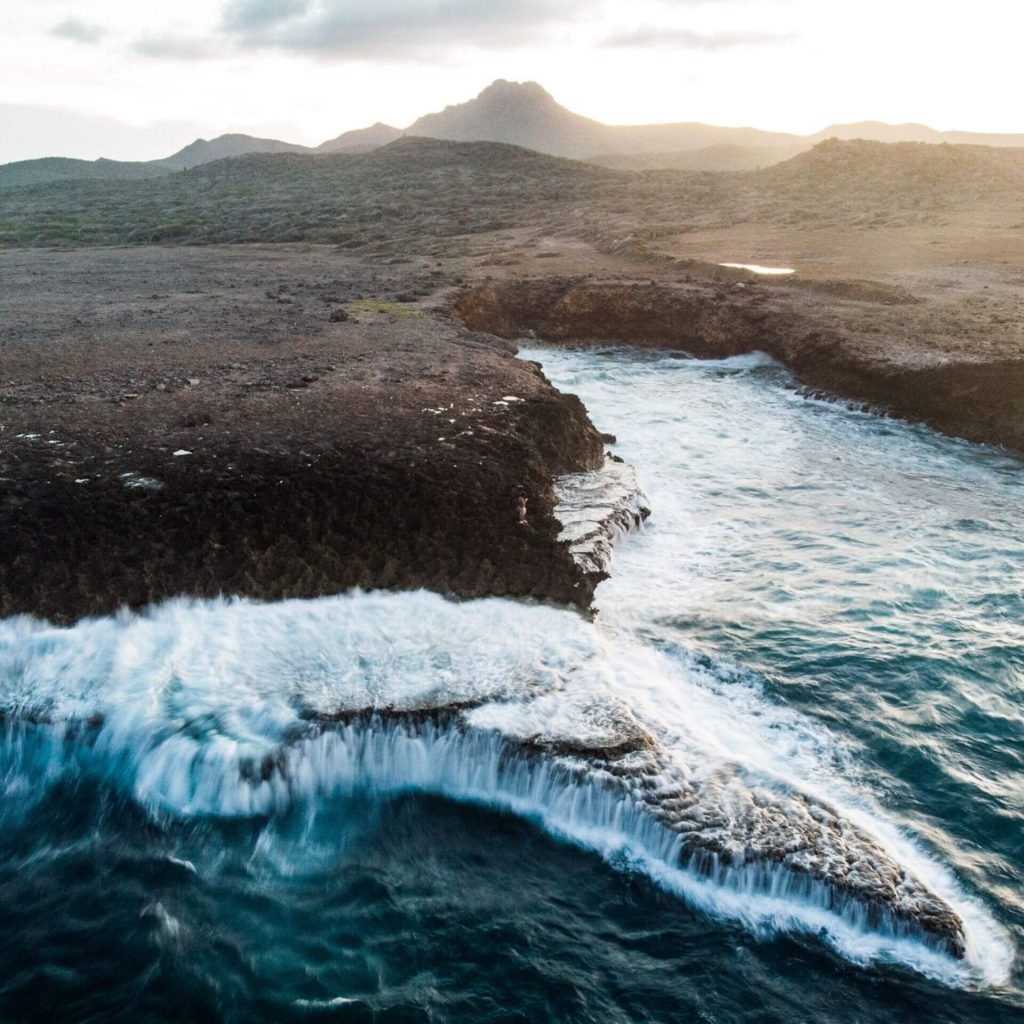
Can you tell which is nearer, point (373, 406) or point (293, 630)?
point (293, 630)

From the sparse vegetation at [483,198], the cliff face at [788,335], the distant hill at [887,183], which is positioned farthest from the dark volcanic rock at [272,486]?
the distant hill at [887,183]

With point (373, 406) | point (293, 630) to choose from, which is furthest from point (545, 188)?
point (293, 630)

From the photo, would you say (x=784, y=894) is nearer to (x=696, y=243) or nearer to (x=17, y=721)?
(x=17, y=721)

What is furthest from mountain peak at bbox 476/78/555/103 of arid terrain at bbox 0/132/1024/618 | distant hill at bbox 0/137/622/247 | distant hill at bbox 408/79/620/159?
arid terrain at bbox 0/132/1024/618

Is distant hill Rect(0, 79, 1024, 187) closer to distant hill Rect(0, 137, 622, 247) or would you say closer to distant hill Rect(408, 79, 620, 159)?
distant hill Rect(408, 79, 620, 159)

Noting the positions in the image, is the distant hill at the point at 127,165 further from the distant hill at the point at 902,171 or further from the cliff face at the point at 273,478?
the cliff face at the point at 273,478

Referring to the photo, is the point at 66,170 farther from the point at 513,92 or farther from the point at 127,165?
the point at 513,92
